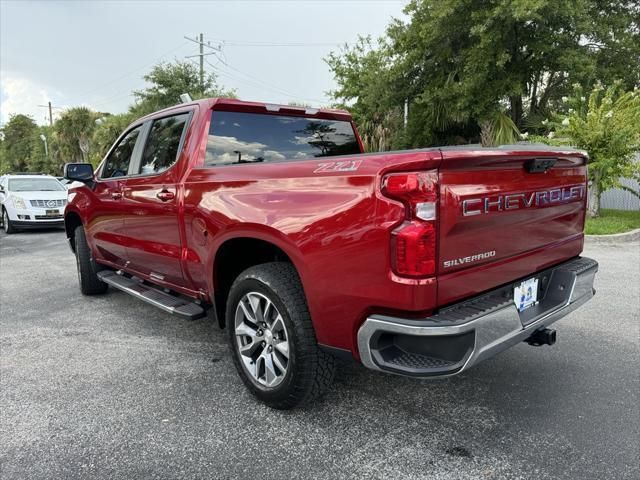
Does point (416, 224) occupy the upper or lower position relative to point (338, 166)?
lower

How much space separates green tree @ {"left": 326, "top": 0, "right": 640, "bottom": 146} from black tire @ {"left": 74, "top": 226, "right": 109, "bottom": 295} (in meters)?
12.0

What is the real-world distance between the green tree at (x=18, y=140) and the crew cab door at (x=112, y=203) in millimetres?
59350

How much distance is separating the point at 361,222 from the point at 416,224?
→ 0.26m

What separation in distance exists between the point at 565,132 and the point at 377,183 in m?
9.56

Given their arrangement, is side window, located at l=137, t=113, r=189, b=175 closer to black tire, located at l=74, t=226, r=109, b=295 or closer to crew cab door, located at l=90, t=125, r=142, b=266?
crew cab door, located at l=90, t=125, r=142, b=266

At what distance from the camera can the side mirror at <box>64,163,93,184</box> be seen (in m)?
4.75

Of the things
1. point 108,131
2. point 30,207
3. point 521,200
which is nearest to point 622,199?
point 521,200

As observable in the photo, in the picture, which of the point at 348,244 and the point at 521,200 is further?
the point at 521,200

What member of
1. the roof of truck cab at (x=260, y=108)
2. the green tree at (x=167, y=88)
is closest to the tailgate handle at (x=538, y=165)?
the roof of truck cab at (x=260, y=108)

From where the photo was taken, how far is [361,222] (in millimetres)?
2166

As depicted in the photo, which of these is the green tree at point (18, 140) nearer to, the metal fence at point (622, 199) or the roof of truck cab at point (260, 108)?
the metal fence at point (622, 199)

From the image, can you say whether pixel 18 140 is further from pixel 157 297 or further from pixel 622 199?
pixel 157 297

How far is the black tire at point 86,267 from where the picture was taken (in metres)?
5.32

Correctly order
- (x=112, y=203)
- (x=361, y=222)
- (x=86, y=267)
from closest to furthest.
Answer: (x=361, y=222) < (x=112, y=203) < (x=86, y=267)
